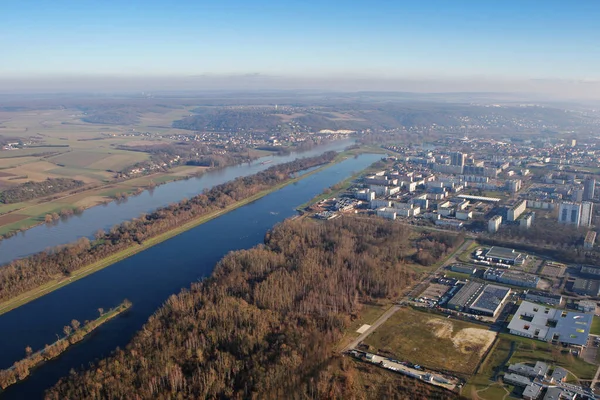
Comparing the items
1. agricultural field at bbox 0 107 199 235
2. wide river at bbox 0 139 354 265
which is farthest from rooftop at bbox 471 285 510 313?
agricultural field at bbox 0 107 199 235

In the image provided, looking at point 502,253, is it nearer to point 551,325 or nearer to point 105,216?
point 551,325

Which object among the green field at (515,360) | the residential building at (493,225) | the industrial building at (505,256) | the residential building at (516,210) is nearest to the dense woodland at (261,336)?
the green field at (515,360)

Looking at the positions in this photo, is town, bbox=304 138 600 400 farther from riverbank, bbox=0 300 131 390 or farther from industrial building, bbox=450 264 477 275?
riverbank, bbox=0 300 131 390

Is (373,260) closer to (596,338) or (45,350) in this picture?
(596,338)

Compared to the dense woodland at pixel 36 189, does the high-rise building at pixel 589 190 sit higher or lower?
higher

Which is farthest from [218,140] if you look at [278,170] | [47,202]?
[47,202]

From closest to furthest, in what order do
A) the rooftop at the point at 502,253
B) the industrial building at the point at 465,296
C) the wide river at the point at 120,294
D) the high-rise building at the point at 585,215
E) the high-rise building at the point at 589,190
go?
1. the wide river at the point at 120,294
2. the industrial building at the point at 465,296
3. the rooftop at the point at 502,253
4. the high-rise building at the point at 585,215
5. the high-rise building at the point at 589,190

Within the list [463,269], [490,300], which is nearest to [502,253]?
[463,269]

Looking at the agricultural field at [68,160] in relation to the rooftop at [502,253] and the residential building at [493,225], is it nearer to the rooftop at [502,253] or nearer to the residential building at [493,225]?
the residential building at [493,225]
